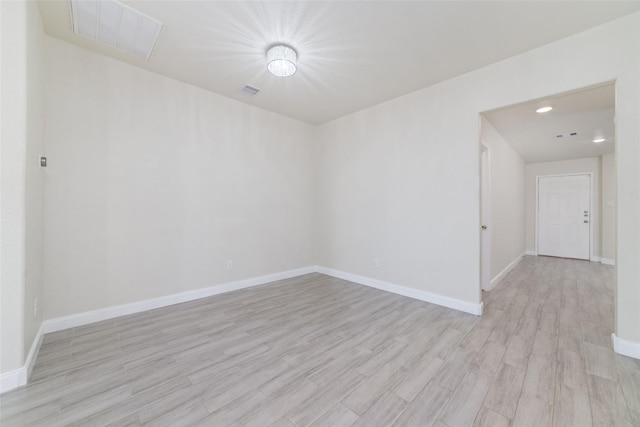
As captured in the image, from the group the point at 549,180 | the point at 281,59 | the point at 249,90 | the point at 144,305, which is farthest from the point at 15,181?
the point at 549,180

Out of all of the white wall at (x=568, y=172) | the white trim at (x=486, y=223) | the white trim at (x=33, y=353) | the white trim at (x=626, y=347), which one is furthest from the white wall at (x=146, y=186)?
the white wall at (x=568, y=172)

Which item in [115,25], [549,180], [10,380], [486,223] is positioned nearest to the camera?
[10,380]

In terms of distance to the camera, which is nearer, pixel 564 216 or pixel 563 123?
pixel 563 123

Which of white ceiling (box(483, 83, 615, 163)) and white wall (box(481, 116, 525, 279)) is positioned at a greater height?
white ceiling (box(483, 83, 615, 163))

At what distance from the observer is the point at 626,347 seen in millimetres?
2031

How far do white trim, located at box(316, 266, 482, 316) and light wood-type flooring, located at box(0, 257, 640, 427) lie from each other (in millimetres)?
139

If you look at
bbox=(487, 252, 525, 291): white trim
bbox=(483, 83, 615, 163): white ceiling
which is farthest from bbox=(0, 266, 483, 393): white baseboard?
bbox=(483, 83, 615, 163): white ceiling

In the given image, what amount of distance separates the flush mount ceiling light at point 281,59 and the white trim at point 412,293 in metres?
3.09

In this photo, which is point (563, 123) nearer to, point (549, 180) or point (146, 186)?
point (549, 180)

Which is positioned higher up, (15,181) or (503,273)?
(15,181)

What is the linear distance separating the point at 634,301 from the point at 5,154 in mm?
4737

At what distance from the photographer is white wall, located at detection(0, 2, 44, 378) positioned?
1574 millimetres

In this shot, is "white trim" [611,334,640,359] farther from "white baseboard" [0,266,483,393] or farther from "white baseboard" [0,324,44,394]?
"white baseboard" [0,324,44,394]

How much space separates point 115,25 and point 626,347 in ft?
16.9
